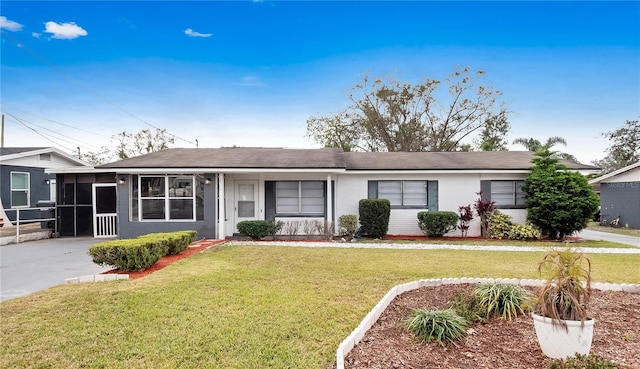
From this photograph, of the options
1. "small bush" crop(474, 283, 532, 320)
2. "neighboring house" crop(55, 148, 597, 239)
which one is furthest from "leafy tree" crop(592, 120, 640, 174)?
"small bush" crop(474, 283, 532, 320)

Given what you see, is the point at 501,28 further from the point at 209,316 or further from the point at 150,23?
Result: the point at 209,316

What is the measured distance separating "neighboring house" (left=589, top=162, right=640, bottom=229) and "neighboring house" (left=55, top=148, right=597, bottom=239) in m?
5.72

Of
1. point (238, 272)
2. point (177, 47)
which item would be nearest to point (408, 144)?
point (177, 47)

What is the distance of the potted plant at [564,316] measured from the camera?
3.43 m

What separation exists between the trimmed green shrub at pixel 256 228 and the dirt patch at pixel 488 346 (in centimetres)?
829

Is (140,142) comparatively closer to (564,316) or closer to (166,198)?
(166,198)

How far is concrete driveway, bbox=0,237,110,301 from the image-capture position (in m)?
7.00

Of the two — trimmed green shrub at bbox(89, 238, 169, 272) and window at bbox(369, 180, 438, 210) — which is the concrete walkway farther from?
trimmed green shrub at bbox(89, 238, 169, 272)

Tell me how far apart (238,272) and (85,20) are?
14.2 metres

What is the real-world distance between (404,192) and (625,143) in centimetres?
2585

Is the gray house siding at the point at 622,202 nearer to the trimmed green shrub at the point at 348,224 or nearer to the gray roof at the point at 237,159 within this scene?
the trimmed green shrub at the point at 348,224

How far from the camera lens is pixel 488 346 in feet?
12.8

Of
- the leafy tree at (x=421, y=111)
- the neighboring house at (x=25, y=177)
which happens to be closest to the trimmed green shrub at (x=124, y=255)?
Result: the neighboring house at (x=25, y=177)

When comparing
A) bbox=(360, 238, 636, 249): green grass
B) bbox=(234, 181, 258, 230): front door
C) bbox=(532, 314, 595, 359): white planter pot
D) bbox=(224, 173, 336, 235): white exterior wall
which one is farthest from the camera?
bbox=(234, 181, 258, 230): front door
